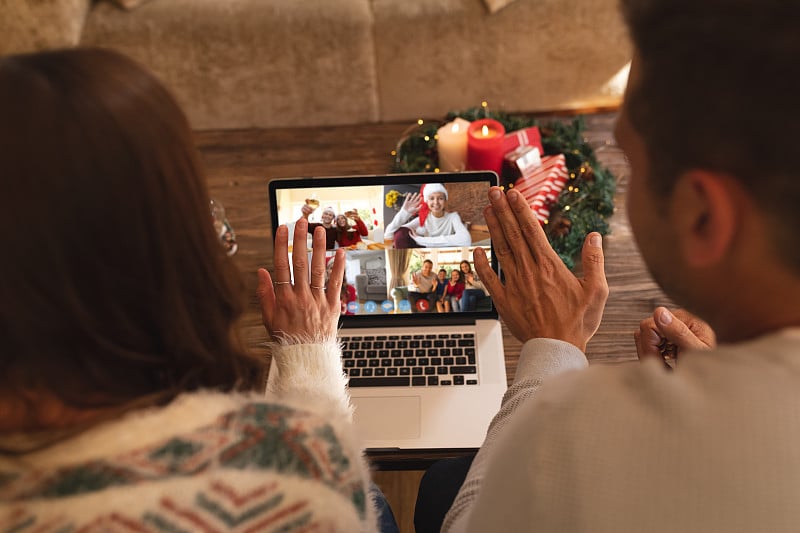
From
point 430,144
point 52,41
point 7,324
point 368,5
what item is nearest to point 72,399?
point 7,324

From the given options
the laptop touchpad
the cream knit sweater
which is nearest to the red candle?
the laptop touchpad

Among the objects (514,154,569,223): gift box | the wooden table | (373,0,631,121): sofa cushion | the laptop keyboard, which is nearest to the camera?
the laptop keyboard

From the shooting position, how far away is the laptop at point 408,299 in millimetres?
1025

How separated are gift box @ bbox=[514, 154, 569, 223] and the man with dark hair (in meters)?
0.73

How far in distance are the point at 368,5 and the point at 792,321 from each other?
5.15ft

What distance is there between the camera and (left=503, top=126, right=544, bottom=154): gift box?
136 cm

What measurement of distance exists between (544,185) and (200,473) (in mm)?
995

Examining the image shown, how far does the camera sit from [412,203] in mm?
1080

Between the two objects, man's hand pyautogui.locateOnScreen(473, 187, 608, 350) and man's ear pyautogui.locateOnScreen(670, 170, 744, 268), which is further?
man's hand pyautogui.locateOnScreen(473, 187, 608, 350)

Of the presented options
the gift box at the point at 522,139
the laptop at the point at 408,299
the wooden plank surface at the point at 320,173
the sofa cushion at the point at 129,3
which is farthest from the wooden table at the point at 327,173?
the sofa cushion at the point at 129,3

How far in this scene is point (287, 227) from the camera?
1067mm

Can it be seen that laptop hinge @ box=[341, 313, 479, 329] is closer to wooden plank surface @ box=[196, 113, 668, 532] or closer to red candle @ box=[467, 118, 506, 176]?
wooden plank surface @ box=[196, 113, 668, 532]

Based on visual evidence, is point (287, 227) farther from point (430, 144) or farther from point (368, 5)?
point (368, 5)

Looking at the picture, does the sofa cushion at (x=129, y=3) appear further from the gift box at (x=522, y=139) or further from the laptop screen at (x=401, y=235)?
the gift box at (x=522, y=139)
